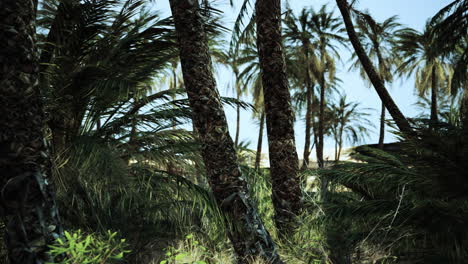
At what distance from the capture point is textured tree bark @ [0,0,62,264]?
387 centimetres

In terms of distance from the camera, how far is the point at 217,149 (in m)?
5.50

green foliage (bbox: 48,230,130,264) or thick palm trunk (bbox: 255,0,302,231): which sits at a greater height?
thick palm trunk (bbox: 255,0,302,231)

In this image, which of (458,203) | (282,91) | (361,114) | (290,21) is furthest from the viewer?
(361,114)

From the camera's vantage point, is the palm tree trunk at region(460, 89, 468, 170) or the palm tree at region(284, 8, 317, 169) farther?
the palm tree at region(284, 8, 317, 169)

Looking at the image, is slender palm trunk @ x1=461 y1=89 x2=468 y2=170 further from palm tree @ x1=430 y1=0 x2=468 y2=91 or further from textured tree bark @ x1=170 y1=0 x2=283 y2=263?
palm tree @ x1=430 y1=0 x2=468 y2=91

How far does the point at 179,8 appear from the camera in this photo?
5719mm

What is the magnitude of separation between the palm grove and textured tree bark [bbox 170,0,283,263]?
2cm

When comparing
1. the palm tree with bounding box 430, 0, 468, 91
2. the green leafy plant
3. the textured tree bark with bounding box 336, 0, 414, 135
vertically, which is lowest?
the green leafy plant

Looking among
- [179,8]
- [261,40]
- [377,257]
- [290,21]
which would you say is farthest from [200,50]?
[290,21]

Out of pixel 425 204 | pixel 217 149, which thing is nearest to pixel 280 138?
pixel 217 149

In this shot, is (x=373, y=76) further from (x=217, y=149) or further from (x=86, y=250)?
(x=86, y=250)

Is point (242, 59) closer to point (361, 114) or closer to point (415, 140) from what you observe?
point (361, 114)

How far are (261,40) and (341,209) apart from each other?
143 inches

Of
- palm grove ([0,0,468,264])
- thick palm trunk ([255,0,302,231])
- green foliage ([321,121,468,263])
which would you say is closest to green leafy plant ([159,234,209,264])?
palm grove ([0,0,468,264])
